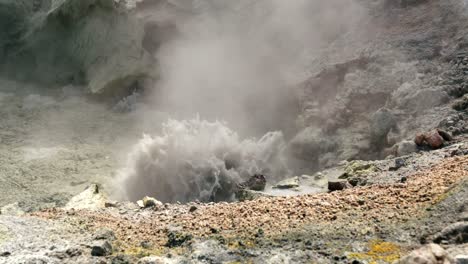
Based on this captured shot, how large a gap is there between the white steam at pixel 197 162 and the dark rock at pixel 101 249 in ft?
28.5

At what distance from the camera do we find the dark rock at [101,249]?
758cm

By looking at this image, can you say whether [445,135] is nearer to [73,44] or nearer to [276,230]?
[276,230]

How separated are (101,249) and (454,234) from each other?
186 inches

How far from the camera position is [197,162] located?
1847cm

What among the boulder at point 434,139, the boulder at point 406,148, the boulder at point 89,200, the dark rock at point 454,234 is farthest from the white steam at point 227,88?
the dark rock at point 454,234

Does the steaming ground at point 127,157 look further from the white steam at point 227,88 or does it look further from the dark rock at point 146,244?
the dark rock at point 146,244

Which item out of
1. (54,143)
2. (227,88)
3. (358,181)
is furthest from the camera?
(227,88)

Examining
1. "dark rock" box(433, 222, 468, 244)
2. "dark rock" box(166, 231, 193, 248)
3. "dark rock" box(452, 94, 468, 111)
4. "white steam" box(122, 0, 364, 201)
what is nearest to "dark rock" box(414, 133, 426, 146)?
"dark rock" box(452, 94, 468, 111)

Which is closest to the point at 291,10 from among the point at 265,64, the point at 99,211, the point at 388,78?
the point at 265,64

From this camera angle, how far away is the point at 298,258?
6.91 m

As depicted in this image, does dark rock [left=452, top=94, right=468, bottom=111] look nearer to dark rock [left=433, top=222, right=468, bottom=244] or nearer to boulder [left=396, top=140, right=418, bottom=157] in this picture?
boulder [left=396, top=140, right=418, bottom=157]

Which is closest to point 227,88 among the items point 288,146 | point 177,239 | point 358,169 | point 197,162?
point 197,162

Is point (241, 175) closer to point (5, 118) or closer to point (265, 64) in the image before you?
point (265, 64)

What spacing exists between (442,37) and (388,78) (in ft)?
7.15
